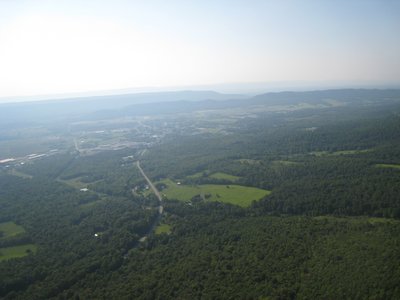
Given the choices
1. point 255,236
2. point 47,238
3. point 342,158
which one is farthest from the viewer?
point 342,158

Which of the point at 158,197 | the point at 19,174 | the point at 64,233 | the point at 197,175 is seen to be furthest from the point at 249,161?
the point at 19,174

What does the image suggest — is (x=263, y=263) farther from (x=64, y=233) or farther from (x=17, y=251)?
(x=17, y=251)

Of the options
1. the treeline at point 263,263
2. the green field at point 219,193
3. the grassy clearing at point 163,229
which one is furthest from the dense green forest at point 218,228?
the green field at point 219,193

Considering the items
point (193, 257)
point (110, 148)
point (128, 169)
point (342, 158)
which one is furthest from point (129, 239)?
point (110, 148)

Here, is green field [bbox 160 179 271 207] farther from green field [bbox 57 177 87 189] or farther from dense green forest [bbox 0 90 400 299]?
green field [bbox 57 177 87 189]

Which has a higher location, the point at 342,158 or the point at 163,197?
the point at 342,158

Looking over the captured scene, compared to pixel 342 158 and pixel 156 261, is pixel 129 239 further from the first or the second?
pixel 342 158
